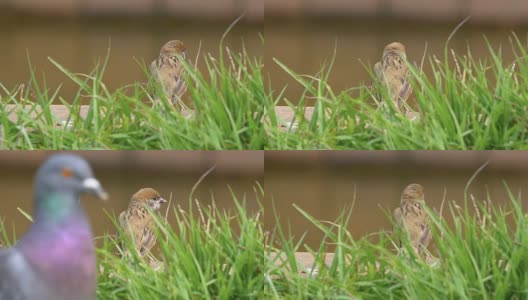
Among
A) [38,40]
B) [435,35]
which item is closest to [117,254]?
[38,40]

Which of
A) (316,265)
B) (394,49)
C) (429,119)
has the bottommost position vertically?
(316,265)

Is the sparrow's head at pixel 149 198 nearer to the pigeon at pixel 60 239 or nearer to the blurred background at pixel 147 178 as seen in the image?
the blurred background at pixel 147 178

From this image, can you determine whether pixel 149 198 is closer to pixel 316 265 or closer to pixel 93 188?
pixel 316 265

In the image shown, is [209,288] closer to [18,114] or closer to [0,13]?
[18,114]

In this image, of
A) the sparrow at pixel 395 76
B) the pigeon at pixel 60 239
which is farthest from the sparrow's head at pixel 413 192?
the pigeon at pixel 60 239

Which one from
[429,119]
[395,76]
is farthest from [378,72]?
[429,119]

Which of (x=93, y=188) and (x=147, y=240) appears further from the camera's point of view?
(x=147, y=240)

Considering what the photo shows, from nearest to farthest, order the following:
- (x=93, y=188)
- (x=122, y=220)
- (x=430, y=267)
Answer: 1. (x=93, y=188)
2. (x=430, y=267)
3. (x=122, y=220)
